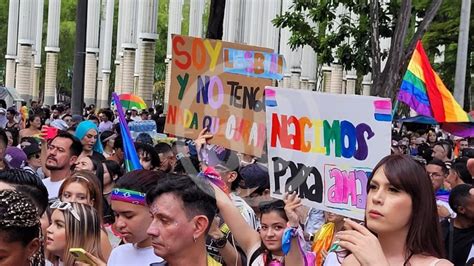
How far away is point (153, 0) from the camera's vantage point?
4181 centimetres

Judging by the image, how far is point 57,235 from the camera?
5645 millimetres

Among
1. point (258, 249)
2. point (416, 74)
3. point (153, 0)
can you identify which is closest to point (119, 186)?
point (258, 249)

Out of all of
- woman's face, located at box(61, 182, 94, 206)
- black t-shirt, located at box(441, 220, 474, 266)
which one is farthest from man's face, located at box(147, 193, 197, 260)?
black t-shirt, located at box(441, 220, 474, 266)

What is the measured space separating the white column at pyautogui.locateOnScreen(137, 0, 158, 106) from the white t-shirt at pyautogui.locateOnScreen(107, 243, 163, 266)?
119 ft

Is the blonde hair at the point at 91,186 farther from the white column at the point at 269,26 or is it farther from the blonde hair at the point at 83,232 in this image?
the white column at the point at 269,26

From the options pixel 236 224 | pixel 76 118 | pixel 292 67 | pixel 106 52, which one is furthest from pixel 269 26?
pixel 236 224

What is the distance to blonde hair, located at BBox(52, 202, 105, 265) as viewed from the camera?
5.64 m

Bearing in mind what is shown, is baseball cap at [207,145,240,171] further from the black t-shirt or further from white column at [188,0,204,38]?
white column at [188,0,204,38]

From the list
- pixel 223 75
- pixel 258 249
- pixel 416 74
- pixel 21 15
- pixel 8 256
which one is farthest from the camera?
pixel 21 15

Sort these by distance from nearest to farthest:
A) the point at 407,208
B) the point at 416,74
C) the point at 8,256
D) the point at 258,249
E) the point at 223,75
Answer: the point at 8,256 < the point at 407,208 < the point at 258,249 < the point at 223,75 < the point at 416,74

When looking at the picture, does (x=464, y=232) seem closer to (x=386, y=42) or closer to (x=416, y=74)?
(x=416, y=74)

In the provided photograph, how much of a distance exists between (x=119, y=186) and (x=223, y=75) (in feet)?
7.14

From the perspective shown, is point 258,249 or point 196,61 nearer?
point 258,249

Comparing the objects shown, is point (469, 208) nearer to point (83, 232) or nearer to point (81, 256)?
point (83, 232)
